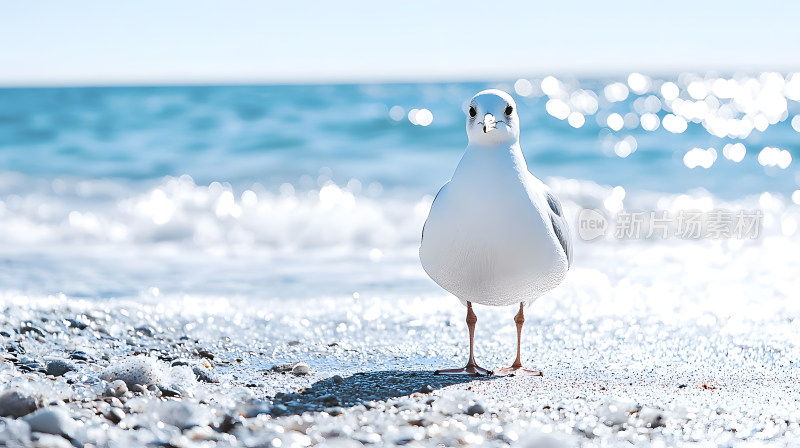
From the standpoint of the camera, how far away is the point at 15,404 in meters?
Result: 2.66

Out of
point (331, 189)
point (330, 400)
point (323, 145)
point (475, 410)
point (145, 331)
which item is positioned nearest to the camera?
point (475, 410)

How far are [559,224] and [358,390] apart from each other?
1.03 meters

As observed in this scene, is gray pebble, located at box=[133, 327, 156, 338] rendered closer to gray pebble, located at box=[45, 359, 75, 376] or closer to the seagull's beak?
gray pebble, located at box=[45, 359, 75, 376]

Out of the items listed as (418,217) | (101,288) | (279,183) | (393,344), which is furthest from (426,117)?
(393,344)

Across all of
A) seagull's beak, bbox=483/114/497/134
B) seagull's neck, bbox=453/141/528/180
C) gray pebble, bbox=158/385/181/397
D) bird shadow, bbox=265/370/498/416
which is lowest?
bird shadow, bbox=265/370/498/416

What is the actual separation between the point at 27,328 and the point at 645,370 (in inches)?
112

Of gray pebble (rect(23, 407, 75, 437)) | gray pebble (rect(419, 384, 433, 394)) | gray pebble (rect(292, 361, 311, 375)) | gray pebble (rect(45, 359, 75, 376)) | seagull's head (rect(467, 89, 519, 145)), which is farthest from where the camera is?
gray pebble (rect(292, 361, 311, 375))

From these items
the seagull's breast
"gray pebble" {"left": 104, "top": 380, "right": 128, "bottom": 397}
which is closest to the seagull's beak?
the seagull's breast

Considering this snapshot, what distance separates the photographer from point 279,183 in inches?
492

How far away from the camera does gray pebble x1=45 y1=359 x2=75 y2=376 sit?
137 inches

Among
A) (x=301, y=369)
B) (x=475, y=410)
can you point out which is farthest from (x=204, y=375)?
(x=475, y=410)

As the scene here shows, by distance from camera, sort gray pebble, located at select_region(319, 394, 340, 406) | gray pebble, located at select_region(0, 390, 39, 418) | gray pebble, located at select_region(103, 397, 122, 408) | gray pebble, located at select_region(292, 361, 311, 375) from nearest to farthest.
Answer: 1. gray pebble, located at select_region(0, 390, 39, 418)
2. gray pebble, located at select_region(103, 397, 122, 408)
3. gray pebble, located at select_region(319, 394, 340, 406)
4. gray pebble, located at select_region(292, 361, 311, 375)

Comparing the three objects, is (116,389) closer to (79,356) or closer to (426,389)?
(79,356)

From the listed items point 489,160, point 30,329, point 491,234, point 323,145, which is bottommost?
point 30,329
